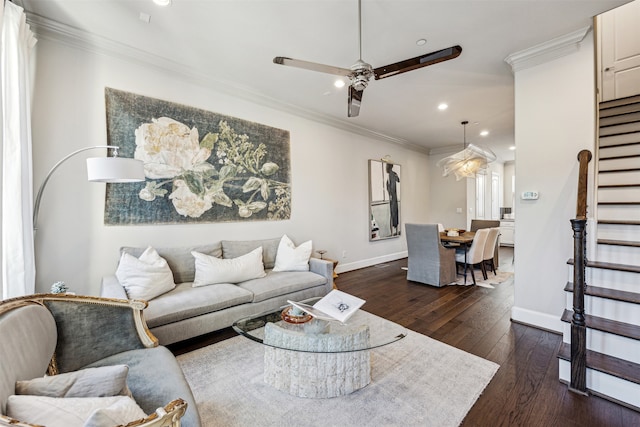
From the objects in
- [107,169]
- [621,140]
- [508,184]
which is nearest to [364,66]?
[107,169]

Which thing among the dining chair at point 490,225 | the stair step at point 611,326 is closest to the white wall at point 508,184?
the dining chair at point 490,225

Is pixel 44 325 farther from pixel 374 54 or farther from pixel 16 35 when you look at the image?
pixel 374 54

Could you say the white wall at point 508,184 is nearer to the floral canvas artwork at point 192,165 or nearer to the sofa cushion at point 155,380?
the floral canvas artwork at point 192,165

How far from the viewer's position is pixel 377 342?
1.70 metres

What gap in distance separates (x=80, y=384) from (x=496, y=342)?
3.02m

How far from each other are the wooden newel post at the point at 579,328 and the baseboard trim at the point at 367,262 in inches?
135

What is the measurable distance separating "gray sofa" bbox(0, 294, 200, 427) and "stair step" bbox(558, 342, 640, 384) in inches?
97.0

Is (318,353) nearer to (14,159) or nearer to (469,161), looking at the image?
(14,159)

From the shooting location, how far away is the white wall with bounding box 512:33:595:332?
2523 millimetres

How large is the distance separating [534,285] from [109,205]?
14.9 ft

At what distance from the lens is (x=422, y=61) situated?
6.68 feet

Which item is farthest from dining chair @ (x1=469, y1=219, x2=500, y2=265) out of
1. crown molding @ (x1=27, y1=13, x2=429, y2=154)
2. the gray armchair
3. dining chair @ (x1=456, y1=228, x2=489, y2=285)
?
crown molding @ (x1=27, y1=13, x2=429, y2=154)

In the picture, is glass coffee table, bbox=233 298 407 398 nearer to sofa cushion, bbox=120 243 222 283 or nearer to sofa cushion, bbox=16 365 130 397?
sofa cushion, bbox=16 365 130 397

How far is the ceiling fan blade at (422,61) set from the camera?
76.0 inches
